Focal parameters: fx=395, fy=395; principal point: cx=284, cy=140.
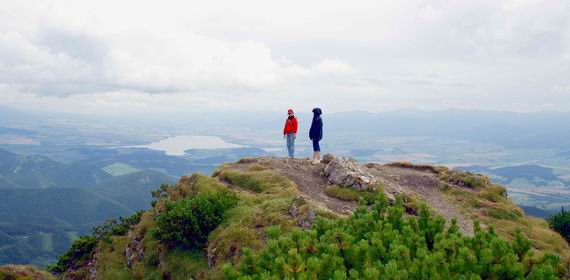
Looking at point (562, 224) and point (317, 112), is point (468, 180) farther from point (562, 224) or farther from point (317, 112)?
point (317, 112)

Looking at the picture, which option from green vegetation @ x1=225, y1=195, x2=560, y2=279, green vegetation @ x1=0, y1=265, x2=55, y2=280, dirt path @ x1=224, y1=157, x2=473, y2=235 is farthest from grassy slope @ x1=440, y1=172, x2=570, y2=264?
green vegetation @ x1=0, y1=265, x2=55, y2=280

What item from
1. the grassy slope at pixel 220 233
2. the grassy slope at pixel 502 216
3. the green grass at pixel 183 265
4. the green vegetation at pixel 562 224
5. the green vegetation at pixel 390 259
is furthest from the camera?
the green vegetation at pixel 562 224

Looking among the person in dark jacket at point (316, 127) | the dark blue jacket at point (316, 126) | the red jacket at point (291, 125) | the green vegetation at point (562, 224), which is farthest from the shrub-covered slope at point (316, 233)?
the red jacket at point (291, 125)

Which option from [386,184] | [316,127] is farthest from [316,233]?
[316,127]

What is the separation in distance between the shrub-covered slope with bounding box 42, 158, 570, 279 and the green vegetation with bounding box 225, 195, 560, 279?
0.03 metres

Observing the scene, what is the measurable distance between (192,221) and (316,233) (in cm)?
1091

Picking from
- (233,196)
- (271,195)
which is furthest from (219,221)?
(271,195)

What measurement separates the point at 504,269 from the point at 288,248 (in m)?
5.05

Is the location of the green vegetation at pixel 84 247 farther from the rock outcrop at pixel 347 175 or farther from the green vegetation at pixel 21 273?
the rock outcrop at pixel 347 175

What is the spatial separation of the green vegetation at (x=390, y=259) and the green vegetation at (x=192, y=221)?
407 inches

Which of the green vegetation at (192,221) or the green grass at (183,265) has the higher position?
the green vegetation at (192,221)

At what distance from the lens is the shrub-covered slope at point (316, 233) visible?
9172 millimetres

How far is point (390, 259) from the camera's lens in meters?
9.46

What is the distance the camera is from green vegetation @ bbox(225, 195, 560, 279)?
28.2 feet
